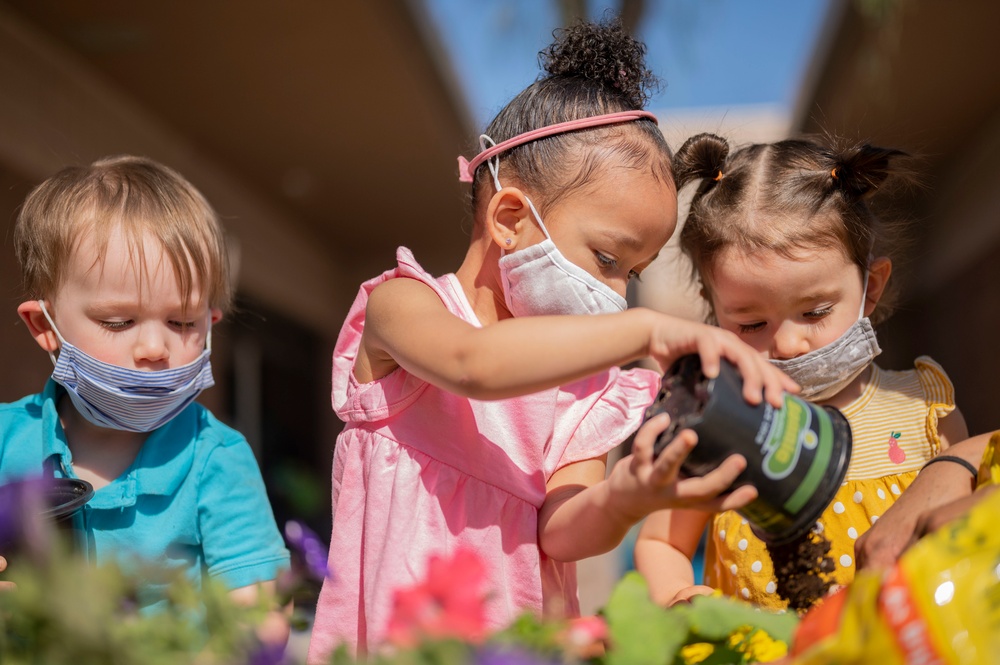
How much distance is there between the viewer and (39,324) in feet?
Answer: 6.97

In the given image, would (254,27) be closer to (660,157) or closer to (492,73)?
(492,73)

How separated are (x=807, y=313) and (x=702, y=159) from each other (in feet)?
1.53

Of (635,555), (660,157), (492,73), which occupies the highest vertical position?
(492,73)

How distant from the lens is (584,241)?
5.89 ft

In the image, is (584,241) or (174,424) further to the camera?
(174,424)

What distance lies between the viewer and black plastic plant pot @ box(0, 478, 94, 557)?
79cm

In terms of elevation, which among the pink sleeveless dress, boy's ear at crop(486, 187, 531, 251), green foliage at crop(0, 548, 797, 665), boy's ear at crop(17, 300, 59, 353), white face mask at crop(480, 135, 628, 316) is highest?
boy's ear at crop(486, 187, 531, 251)

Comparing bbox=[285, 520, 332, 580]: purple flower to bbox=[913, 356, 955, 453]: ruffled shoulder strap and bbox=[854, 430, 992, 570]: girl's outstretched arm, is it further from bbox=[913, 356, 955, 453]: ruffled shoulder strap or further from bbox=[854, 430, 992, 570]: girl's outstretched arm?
bbox=[913, 356, 955, 453]: ruffled shoulder strap

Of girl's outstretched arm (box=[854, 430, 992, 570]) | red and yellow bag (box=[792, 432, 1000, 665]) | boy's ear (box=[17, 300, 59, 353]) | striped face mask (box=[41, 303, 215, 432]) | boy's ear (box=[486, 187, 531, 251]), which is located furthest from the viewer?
boy's ear (box=[17, 300, 59, 353])

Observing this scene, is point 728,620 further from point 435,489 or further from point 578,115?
point 578,115

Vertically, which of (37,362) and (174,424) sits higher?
(174,424)

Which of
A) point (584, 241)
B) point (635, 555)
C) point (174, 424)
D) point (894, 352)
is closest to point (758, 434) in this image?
point (584, 241)

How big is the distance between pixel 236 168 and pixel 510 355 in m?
6.82

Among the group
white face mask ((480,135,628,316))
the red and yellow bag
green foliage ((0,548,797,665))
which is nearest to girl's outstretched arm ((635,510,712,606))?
white face mask ((480,135,628,316))
